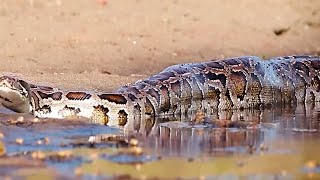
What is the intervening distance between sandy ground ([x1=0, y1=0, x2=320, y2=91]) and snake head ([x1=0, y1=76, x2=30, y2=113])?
1.75 meters

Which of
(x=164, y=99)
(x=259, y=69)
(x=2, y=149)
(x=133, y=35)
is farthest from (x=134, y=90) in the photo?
(x=133, y=35)

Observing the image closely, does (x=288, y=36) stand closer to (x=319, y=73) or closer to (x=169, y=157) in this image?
(x=319, y=73)

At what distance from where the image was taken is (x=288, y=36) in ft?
59.2

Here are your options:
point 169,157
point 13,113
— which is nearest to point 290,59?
point 13,113

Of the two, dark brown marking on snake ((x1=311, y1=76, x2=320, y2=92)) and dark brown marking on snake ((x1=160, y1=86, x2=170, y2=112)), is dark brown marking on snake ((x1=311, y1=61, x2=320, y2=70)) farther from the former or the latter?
dark brown marking on snake ((x1=160, y1=86, x2=170, y2=112))

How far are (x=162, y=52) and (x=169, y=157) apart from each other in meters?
8.06

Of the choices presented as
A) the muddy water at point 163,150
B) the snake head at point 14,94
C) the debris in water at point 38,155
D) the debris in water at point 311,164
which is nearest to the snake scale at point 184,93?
the snake head at point 14,94

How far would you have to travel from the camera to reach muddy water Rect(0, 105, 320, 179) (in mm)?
6238

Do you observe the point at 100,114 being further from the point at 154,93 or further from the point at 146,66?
the point at 146,66

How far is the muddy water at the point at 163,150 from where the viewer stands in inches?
246

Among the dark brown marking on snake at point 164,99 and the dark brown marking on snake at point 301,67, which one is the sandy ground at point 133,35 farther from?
the dark brown marking on snake at point 301,67

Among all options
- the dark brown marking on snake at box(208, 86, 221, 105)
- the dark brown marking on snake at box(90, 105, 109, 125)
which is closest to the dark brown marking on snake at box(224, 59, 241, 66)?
the dark brown marking on snake at box(208, 86, 221, 105)

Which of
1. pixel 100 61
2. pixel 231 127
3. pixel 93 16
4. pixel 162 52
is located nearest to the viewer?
pixel 231 127

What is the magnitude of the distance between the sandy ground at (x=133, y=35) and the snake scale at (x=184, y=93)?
1.30 metres
